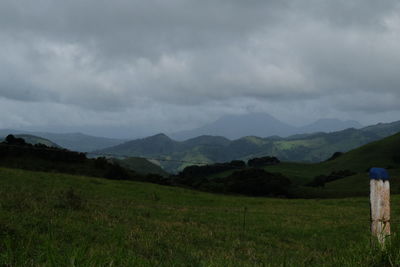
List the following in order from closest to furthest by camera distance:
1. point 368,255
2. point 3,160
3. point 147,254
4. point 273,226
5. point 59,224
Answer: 1. point 368,255
2. point 147,254
3. point 59,224
4. point 273,226
5. point 3,160

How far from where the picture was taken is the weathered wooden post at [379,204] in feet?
26.3

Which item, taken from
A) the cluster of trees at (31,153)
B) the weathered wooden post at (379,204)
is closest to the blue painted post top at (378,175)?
the weathered wooden post at (379,204)

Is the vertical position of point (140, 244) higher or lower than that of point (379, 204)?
lower

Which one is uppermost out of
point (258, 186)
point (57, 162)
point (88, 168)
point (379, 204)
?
point (379, 204)

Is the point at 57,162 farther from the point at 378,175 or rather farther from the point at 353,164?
the point at 353,164

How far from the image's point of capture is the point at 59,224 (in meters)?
11.1

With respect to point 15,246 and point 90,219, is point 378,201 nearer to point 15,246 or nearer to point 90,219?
point 15,246

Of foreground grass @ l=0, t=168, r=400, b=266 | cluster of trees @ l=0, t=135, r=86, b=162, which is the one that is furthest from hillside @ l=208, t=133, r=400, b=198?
foreground grass @ l=0, t=168, r=400, b=266

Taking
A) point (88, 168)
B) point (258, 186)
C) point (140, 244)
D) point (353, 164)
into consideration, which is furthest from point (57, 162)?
point (353, 164)

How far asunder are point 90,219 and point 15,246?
249 inches

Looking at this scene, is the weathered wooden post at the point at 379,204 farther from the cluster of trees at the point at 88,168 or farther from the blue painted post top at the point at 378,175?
the cluster of trees at the point at 88,168

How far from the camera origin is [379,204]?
8.02m

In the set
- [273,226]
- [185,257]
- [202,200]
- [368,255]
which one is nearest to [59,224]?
[185,257]

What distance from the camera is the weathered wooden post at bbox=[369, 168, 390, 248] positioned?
8.02 m
